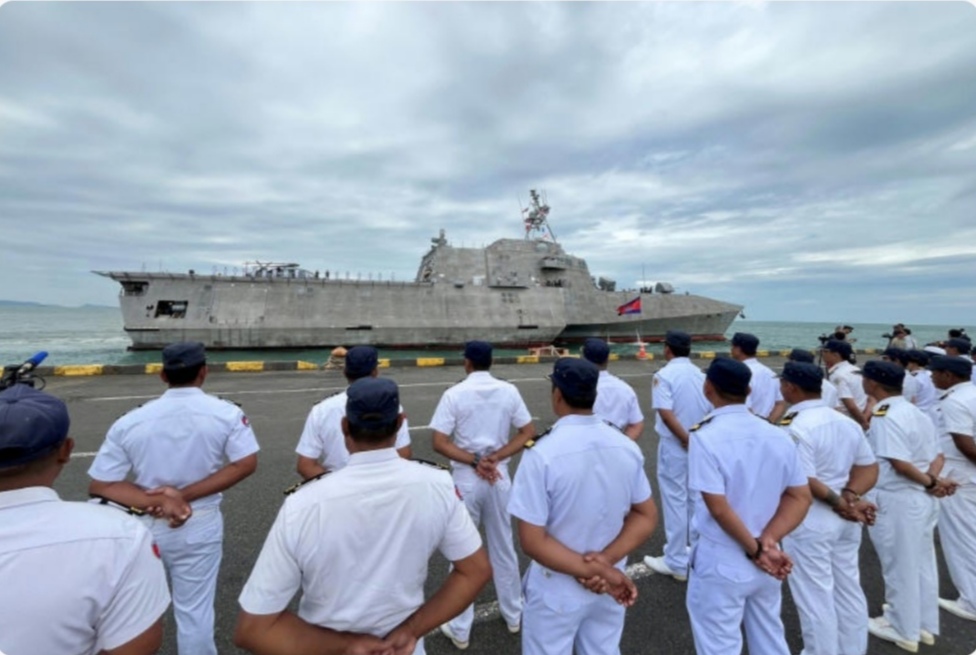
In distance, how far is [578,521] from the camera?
7.04ft

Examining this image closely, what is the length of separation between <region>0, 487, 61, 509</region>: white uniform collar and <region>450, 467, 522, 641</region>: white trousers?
244 centimetres

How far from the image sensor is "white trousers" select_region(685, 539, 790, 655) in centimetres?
237

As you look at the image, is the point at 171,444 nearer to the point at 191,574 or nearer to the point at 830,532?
the point at 191,574

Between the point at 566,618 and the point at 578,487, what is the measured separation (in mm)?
679

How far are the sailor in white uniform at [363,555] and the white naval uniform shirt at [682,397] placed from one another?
3117 millimetres

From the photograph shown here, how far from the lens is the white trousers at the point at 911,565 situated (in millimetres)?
3074

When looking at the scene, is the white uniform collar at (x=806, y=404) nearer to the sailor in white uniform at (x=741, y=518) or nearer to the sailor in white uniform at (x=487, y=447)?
the sailor in white uniform at (x=741, y=518)

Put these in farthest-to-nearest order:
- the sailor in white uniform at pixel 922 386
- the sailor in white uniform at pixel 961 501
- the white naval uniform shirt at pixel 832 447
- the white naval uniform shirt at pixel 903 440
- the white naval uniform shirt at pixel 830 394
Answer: the sailor in white uniform at pixel 922 386, the white naval uniform shirt at pixel 830 394, the sailor in white uniform at pixel 961 501, the white naval uniform shirt at pixel 903 440, the white naval uniform shirt at pixel 832 447

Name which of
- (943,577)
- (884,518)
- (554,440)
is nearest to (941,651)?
(884,518)

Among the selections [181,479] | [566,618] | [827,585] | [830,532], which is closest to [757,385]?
[830,532]

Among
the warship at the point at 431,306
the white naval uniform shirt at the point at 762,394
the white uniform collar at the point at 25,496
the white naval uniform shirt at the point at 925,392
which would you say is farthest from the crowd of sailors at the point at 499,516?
the warship at the point at 431,306

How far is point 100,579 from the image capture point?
1.30 metres

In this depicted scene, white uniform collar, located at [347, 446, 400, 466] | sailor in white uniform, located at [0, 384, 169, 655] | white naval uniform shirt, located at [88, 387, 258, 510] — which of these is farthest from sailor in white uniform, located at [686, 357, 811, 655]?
white naval uniform shirt, located at [88, 387, 258, 510]

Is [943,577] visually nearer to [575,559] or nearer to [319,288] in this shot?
[575,559]
